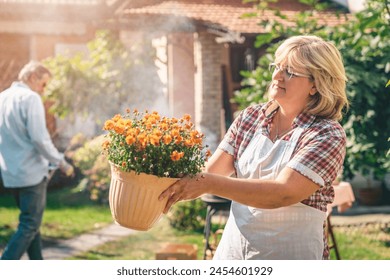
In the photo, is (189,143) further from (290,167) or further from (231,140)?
(290,167)

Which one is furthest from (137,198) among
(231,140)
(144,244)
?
(144,244)

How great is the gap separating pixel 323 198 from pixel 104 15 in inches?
347

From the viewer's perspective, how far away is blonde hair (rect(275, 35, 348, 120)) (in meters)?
2.60

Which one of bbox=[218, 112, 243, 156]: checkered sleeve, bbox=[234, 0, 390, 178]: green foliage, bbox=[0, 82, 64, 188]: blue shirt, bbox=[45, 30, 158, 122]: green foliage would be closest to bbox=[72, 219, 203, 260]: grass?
bbox=[0, 82, 64, 188]: blue shirt

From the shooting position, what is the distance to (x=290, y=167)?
8.35 feet

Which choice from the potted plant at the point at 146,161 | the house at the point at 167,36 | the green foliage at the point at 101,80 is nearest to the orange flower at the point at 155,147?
the potted plant at the point at 146,161

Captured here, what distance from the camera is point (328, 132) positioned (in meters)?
2.59

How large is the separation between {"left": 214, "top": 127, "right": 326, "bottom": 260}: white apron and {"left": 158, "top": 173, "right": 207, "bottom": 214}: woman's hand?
0.22 m

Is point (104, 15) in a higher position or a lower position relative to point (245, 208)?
higher

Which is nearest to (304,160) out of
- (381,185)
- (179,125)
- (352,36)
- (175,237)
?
(179,125)

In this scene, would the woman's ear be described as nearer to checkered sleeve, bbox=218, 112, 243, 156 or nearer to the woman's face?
the woman's face

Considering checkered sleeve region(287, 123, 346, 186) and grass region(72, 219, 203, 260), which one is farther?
grass region(72, 219, 203, 260)

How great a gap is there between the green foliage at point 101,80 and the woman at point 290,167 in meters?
8.74

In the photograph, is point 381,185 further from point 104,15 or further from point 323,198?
point 323,198
